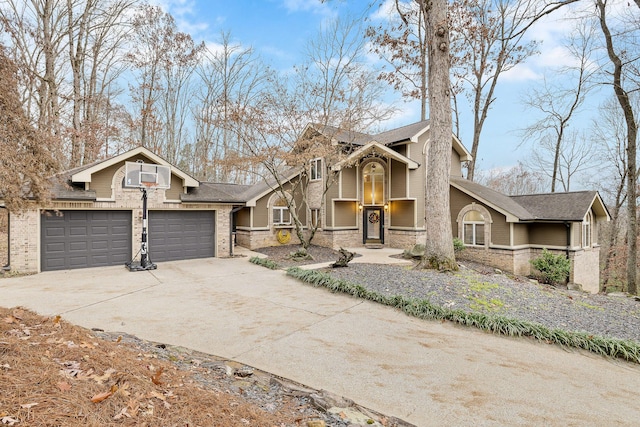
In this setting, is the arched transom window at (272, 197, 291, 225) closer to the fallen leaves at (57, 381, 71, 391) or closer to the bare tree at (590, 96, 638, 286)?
the fallen leaves at (57, 381, 71, 391)

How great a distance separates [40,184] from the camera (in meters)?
4.78

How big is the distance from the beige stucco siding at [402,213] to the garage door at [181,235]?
28.8ft

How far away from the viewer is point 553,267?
1266cm

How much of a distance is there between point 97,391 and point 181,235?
34.6 feet

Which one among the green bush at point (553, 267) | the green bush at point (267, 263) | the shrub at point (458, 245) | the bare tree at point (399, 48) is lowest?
the green bush at point (553, 267)

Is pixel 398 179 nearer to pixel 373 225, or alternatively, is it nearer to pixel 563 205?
pixel 373 225

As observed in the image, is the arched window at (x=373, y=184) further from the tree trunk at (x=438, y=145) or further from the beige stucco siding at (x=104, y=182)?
the beige stucco siding at (x=104, y=182)

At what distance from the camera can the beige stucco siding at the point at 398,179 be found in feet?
49.4

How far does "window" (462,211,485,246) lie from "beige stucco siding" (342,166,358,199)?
5.39 metres

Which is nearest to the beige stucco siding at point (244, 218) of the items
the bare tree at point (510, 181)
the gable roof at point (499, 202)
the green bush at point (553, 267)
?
the gable roof at point (499, 202)

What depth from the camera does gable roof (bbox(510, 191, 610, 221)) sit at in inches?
512

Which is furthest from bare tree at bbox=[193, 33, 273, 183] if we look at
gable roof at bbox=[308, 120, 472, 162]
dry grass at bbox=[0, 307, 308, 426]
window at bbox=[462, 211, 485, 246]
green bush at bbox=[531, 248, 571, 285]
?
dry grass at bbox=[0, 307, 308, 426]

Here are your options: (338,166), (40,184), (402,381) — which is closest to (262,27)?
(338,166)

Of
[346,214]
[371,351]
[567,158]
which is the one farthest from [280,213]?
[567,158]
